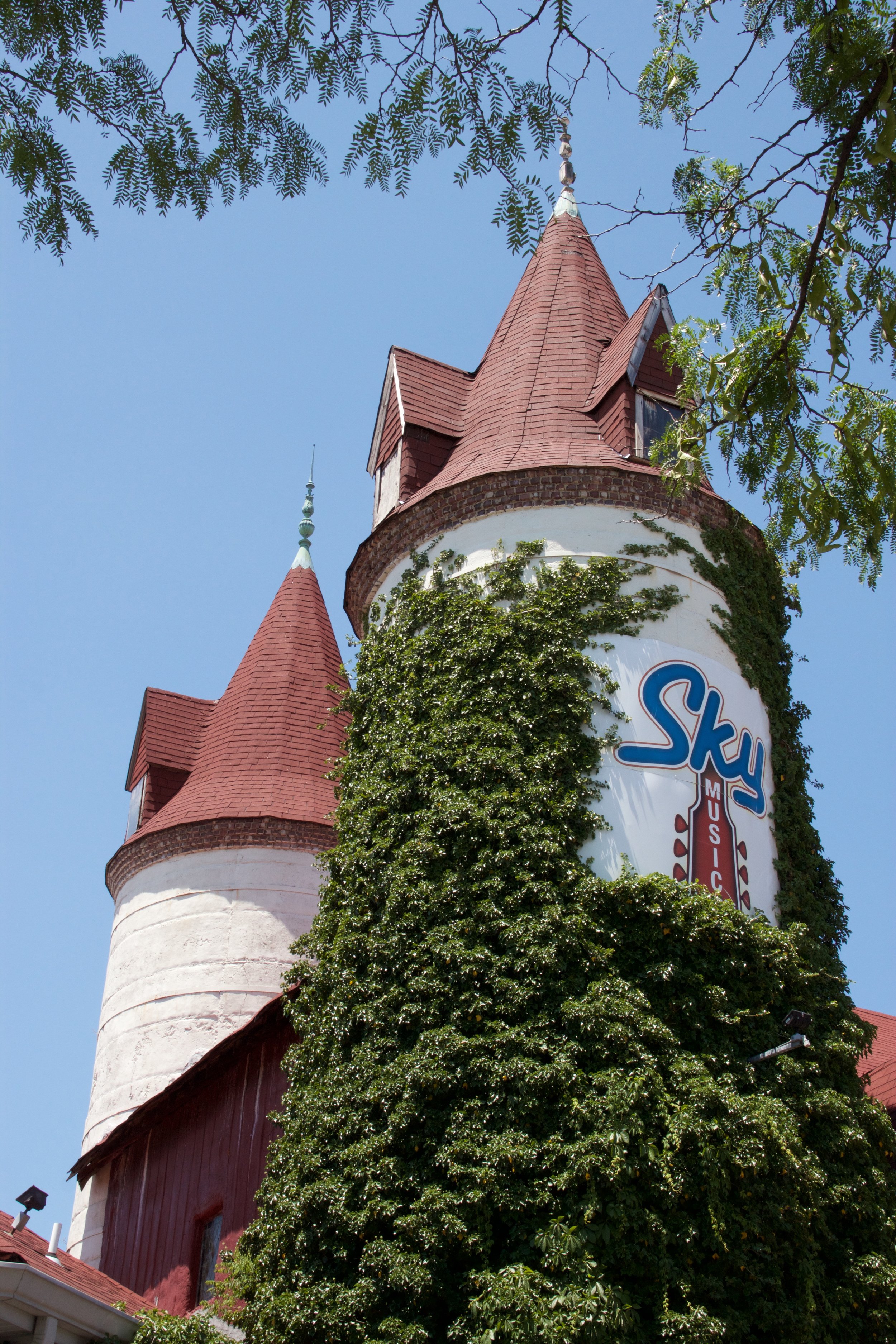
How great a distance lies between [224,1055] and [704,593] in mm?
6772

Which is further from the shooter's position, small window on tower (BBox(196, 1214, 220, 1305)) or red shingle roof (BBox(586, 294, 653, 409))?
red shingle roof (BBox(586, 294, 653, 409))

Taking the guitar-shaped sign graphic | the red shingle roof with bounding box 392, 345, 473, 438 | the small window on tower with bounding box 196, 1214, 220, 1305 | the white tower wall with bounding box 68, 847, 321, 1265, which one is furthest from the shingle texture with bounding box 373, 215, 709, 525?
the small window on tower with bounding box 196, 1214, 220, 1305

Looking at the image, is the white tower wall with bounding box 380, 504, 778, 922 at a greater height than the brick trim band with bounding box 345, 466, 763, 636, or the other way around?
the brick trim band with bounding box 345, 466, 763, 636

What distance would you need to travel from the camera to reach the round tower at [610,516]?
472 inches

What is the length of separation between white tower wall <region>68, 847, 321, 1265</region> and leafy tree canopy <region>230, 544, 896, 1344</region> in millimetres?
4808

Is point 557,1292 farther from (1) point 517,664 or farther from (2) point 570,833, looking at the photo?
(1) point 517,664

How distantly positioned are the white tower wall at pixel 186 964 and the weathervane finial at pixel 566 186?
9295 mm

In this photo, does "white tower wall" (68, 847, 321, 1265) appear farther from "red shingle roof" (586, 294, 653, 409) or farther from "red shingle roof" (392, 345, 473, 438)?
"red shingle roof" (586, 294, 653, 409)

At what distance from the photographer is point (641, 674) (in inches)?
490

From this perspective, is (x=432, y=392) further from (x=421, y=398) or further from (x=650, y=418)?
(x=650, y=418)

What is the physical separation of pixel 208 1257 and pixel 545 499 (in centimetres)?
818

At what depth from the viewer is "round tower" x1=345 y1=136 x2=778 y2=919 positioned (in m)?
12.0

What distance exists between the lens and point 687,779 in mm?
12094

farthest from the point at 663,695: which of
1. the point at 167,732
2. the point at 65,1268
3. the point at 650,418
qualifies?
the point at 167,732
